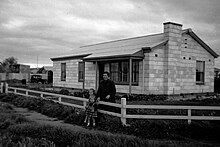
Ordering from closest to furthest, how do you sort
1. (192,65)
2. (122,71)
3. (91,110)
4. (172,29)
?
(91,110) → (172,29) → (122,71) → (192,65)

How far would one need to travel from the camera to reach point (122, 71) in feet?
63.1

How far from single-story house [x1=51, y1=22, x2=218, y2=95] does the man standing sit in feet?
22.9

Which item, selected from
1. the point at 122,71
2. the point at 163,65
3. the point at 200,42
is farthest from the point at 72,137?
the point at 200,42

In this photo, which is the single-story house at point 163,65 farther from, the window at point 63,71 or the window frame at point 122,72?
the window at point 63,71

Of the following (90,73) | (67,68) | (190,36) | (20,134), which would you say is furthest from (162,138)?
(67,68)

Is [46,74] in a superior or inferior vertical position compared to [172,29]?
inferior

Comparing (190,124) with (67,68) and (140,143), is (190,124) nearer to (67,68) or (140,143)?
(140,143)

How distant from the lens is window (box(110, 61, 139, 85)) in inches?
714

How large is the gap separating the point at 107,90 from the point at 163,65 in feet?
30.0

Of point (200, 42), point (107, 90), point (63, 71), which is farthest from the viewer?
point (63, 71)

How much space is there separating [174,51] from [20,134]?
41.6 feet

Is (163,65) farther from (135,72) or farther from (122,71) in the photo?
(122,71)

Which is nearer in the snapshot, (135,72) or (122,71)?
(135,72)

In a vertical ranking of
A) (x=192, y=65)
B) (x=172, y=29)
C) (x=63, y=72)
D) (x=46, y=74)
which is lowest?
(x=46, y=74)
